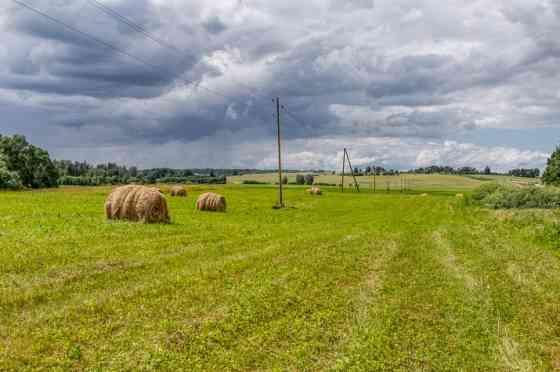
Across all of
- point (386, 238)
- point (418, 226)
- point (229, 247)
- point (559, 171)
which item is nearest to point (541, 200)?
point (418, 226)

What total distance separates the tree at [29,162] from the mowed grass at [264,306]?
85.9m

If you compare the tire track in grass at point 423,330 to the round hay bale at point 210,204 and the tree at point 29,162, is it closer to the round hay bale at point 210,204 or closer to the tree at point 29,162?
the round hay bale at point 210,204

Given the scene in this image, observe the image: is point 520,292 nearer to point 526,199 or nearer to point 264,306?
point 264,306

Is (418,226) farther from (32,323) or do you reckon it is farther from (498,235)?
(32,323)

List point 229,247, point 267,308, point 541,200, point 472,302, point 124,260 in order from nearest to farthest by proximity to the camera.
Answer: point 267,308 < point 472,302 < point 124,260 < point 229,247 < point 541,200

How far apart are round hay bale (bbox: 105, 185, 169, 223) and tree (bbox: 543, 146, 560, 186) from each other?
85349mm

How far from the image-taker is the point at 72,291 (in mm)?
10195

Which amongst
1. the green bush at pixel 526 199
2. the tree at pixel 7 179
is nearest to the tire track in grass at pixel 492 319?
the green bush at pixel 526 199

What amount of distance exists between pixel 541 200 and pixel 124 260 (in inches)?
1688

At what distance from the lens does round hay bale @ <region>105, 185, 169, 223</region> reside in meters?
23.5

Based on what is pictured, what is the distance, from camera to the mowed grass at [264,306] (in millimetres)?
7266

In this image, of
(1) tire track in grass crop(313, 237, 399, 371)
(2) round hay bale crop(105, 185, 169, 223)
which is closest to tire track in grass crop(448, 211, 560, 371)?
(1) tire track in grass crop(313, 237, 399, 371)

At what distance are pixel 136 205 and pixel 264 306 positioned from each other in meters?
15.6

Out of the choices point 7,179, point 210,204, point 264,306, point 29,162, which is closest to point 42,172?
point 29,162
